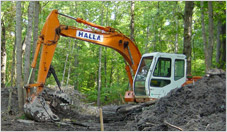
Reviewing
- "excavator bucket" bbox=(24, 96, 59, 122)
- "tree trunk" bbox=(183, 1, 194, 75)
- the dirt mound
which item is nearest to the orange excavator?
"excavator bucket" bbox=(24, 96, 59, 122)

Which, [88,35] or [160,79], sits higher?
[88,35]

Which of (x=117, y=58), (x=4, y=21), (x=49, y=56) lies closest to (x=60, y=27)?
(x=49, y=56)

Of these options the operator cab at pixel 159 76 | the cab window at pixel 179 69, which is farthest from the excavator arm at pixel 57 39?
the cab window at pixel 179 69

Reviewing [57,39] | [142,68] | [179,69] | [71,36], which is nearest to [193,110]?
[179,69]

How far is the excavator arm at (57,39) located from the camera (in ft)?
31.4

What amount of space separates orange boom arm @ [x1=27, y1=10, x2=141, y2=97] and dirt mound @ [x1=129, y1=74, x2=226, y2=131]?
12.1 feet

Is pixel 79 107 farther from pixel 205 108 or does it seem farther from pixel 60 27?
pixel 205 108

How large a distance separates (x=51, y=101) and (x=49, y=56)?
67.0 inches

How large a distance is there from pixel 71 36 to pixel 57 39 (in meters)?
0.53

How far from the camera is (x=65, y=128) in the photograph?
26.9 ft

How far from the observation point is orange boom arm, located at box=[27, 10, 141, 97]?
984 centimetres

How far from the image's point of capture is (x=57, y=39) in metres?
10.4

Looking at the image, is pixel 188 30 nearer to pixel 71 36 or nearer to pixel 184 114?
pixel 71 36

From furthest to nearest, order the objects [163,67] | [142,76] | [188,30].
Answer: [188,30]
[142,76]
[163,67]
